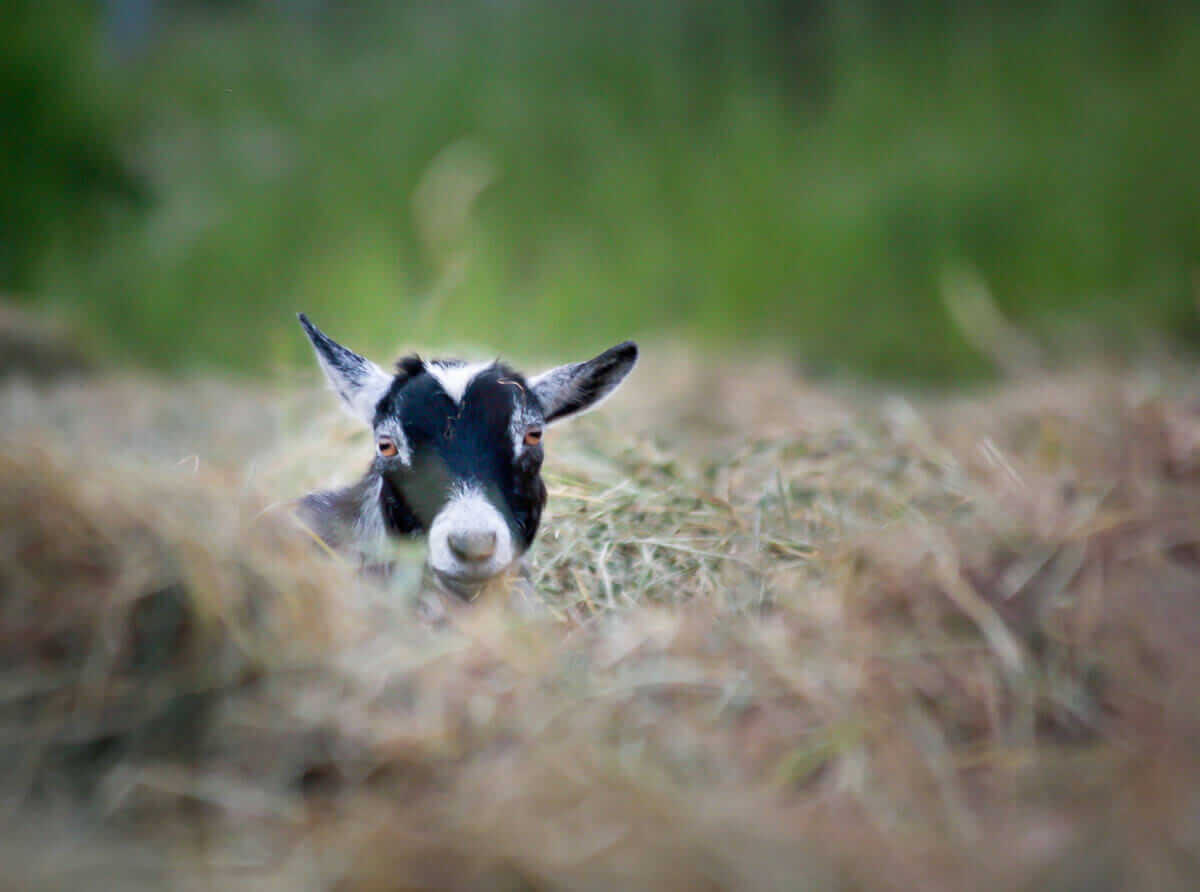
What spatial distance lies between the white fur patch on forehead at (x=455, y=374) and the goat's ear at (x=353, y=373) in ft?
0.49

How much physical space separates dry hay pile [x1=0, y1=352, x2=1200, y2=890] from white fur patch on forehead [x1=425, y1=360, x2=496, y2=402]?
64 cm

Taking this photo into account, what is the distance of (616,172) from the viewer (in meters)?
8.36

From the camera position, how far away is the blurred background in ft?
24.0

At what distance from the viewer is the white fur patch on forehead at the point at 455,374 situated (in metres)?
2.81

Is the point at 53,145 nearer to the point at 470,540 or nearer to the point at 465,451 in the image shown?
the point at 465,451

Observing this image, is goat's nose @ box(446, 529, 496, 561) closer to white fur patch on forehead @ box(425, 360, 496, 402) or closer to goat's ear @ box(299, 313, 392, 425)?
white fur patch on forehead @ box(425, 360, 496, 402)

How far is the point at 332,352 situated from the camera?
300 centimetres

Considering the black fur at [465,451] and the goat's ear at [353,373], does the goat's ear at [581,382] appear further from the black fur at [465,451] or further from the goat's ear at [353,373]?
the goat's ear at [353,373]

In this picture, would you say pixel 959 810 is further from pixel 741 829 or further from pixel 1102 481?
pixel 1102 481

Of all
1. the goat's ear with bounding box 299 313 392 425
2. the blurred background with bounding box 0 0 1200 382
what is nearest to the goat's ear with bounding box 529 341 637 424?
the goat's ear with bounding box 299 313 392 425

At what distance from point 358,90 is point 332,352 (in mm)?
6259

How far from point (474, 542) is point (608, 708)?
0.75 metres

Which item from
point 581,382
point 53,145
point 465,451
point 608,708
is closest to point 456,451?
point 465,451

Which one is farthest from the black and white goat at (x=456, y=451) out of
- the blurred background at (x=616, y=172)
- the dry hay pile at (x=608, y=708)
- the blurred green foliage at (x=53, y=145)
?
the blurred green foliage at (x=53, y=145)
